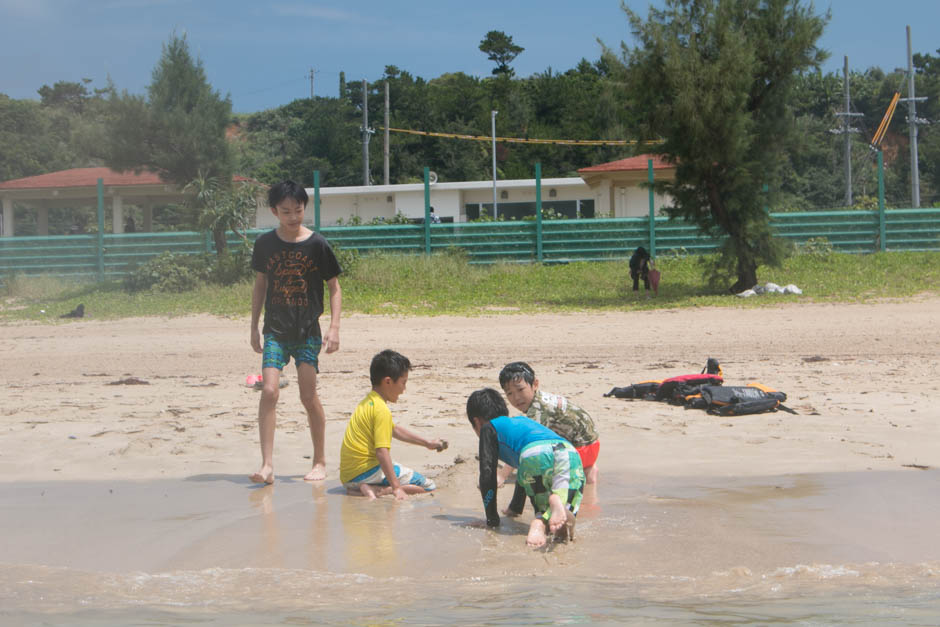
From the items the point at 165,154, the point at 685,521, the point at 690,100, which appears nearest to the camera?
the point at 685,521

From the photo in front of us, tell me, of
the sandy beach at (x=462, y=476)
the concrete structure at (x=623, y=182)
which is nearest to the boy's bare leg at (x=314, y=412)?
the sandy beach at (x=462, y=476)

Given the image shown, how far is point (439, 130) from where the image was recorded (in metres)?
54.4

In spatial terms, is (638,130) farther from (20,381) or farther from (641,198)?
(641,198)

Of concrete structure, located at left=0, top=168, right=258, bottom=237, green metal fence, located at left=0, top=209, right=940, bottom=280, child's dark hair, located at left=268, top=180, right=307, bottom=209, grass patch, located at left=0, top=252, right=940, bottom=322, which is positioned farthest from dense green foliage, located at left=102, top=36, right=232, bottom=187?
child's dark hair, located at left=268, top=180, right=307, bottom=209

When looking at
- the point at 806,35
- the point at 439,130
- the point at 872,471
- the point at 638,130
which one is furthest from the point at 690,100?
the point at 439,130

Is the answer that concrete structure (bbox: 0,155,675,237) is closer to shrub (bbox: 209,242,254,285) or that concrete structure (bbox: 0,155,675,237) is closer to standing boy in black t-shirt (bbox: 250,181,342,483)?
shrub (bbox: 209,242,254,285)

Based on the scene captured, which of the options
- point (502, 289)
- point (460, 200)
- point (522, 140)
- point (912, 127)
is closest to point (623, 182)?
point (460, 200)

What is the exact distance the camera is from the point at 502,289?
60.4ft

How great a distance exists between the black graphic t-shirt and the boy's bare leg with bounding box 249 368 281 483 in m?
0.25

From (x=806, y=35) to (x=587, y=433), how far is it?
13.5 m

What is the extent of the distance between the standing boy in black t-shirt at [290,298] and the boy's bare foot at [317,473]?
0.77ft

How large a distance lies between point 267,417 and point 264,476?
0.36m

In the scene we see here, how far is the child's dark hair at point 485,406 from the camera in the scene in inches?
200

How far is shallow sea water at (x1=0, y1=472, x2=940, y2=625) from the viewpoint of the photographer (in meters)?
3.89
